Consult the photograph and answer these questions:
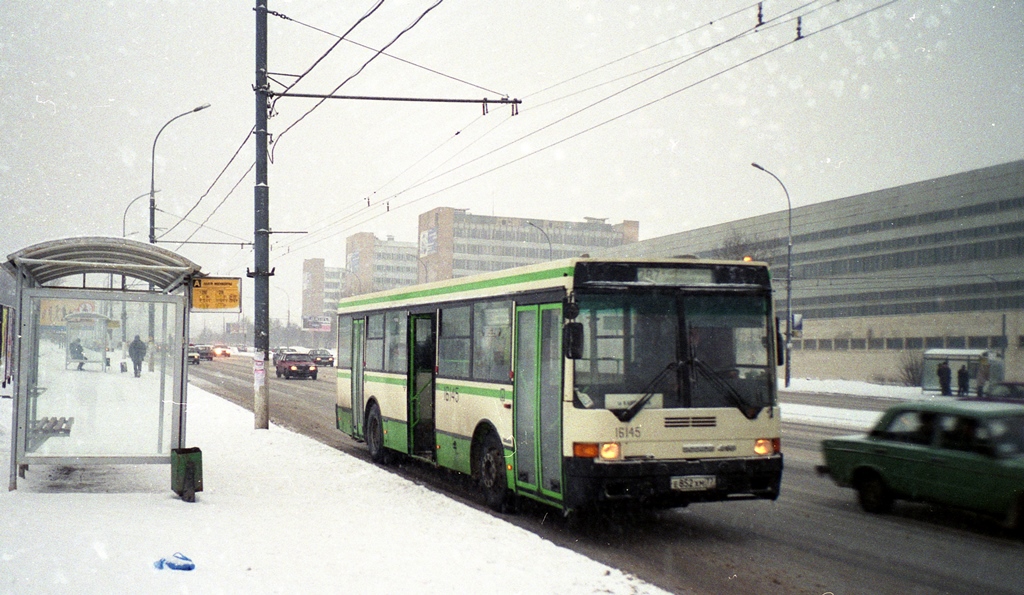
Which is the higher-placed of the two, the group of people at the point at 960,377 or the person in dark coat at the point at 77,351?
the person in dark coat at the point at 77,351

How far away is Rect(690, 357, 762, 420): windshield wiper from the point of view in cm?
916

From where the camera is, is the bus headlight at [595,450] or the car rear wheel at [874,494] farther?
the car rear wheel at [874,494]

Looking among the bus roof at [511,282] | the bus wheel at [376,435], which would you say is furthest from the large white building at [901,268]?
the bus roof at [511,282]

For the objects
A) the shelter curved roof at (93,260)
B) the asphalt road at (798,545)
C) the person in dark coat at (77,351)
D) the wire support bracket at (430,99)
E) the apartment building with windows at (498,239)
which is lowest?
the asphalt road at (798,545)

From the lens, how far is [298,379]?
50406mm

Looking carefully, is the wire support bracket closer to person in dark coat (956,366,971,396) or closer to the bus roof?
the bus roof

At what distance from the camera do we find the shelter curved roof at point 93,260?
409 inches

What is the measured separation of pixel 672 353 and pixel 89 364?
22.8ft

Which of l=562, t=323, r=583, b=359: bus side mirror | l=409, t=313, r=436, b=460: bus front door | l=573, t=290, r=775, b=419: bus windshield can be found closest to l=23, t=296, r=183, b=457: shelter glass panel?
l=409, t=313, r=436, b=460: bus front door

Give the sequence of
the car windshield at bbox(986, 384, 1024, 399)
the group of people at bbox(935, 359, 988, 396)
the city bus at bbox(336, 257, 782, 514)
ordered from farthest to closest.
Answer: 1. the group of people at bbox(935, 359, 988, 396)
2. the car windshield at bbox(986, 384, 1024, 399)
3. the city bus at bbox(336, 257, 782, 514)

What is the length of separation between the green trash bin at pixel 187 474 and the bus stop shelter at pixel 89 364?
0.72m

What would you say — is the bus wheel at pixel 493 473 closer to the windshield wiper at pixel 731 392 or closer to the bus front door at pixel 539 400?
the bus front door at pixel 539 400

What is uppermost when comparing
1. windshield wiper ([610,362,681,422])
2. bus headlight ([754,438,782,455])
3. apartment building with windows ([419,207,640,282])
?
apartment building with windows ([419,207,640,282])

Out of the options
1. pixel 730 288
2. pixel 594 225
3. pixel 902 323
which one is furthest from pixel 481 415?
pixel 594 225
